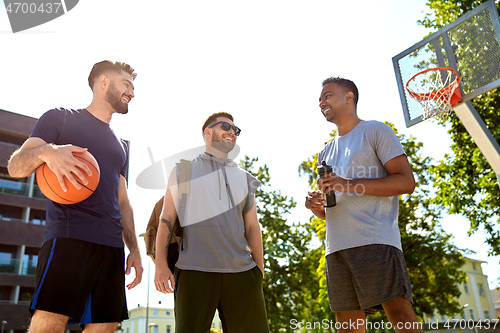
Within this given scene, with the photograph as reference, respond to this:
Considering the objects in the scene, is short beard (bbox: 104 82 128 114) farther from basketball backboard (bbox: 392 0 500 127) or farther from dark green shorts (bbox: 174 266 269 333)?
basketball backboard (bbox: 392 0 500 127)

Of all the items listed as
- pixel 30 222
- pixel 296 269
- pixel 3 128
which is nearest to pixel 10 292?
pixel 30 222

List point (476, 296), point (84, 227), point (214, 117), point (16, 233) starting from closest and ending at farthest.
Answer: point (84, 227), point (214, 117), point (16, 233), point (476, 296)

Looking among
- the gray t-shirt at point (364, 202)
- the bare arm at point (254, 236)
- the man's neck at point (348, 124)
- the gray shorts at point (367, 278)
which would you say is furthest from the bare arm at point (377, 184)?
the bare arm at point (254, 236)

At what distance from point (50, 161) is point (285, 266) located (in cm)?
2100

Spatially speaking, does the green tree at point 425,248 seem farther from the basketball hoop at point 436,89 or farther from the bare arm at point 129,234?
the bare arm at point 129,234

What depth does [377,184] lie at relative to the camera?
3014 millimetres

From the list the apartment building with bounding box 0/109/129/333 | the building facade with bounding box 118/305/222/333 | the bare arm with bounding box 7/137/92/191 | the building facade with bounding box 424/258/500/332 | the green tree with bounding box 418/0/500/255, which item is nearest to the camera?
the bare arm with bounding box 7/137/92/191

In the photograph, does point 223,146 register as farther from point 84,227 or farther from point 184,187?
point 84,227

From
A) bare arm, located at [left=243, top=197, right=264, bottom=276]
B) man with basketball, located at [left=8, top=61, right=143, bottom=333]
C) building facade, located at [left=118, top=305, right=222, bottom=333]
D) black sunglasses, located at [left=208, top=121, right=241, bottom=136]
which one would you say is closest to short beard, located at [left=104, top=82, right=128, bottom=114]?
man with basketball, located at [left=8, top=61, right=143, bottom=333]

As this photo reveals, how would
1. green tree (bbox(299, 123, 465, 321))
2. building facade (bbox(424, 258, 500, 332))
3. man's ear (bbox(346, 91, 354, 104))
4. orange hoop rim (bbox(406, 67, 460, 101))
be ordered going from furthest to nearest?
building facade (bbox(424, 258, 500, 332))
green tree (bbox(299, 123, 465, 321))
orange hoop rim (bbox(406, 67, 460, 101))
man's ear (bbox(346, 91, 354, 104))

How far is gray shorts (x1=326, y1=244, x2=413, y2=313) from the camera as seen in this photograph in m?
2.74

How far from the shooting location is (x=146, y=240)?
3.57 metres

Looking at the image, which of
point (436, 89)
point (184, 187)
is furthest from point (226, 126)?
point (436, 89)

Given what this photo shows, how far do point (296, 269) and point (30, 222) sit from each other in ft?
83.0
